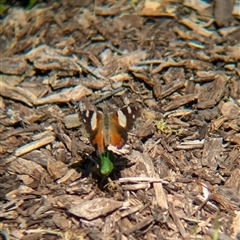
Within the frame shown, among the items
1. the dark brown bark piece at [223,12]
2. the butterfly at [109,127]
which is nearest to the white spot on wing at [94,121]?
the butterfly at [109,127]

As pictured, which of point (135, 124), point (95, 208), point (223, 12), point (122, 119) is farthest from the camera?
point (223, 12)

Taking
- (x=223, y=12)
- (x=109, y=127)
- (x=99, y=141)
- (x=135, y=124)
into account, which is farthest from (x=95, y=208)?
(x=223, y=12)

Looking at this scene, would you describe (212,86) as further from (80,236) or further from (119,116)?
(80,236)

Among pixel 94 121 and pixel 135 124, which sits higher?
pixel 94 121

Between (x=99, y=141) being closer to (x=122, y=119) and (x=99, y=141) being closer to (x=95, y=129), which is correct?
(x=95, y=129)

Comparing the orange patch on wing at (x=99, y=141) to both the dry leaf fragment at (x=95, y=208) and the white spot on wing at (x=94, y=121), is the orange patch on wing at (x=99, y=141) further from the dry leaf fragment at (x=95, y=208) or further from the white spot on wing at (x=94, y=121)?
the dry leaf fragment at (x=95, y=208)

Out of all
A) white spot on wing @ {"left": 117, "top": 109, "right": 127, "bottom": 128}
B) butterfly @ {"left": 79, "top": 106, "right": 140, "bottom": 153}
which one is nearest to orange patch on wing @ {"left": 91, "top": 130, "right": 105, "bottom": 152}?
butterfly @ {"left": 79, "top": 106, "right": 140, "bottom": 153}
